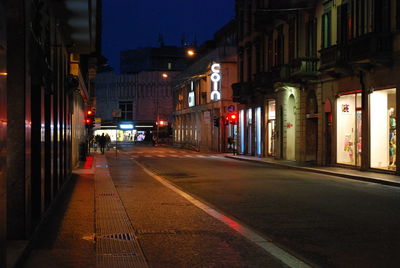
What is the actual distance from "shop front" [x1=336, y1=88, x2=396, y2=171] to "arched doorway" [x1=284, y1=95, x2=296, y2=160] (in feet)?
19.6

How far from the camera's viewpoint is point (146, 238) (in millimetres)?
9227

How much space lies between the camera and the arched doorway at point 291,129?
33781 millimetres

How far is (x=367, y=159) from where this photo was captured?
24.6 m

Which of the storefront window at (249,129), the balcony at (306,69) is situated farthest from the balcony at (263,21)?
the storefront window at (249,129)

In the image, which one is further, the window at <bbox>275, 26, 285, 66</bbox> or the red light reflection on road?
the window at <bbox>275, 26, 285, 66</bbox>

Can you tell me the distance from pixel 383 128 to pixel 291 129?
10252 millimetres

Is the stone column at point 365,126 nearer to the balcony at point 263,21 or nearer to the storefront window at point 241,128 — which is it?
the balcony at point 263,21

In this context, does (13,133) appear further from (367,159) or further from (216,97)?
(216,97)

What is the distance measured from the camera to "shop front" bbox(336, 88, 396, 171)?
23562 millimetres

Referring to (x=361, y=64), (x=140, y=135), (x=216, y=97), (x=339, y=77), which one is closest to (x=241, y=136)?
(x=216, y=97)

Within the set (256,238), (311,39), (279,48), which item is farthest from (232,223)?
(279,48)

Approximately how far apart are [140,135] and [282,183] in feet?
260

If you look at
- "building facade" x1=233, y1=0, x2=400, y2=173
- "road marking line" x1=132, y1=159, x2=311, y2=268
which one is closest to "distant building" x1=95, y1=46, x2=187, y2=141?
"building facade" x1=233, y1=0, x2=400, y2=173

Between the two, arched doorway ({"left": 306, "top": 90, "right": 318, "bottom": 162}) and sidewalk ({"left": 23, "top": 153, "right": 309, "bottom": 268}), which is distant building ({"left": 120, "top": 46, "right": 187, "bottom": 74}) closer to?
arched doorway ({"left": 306, "top": 90, "right": 318, "bottom": 162})
